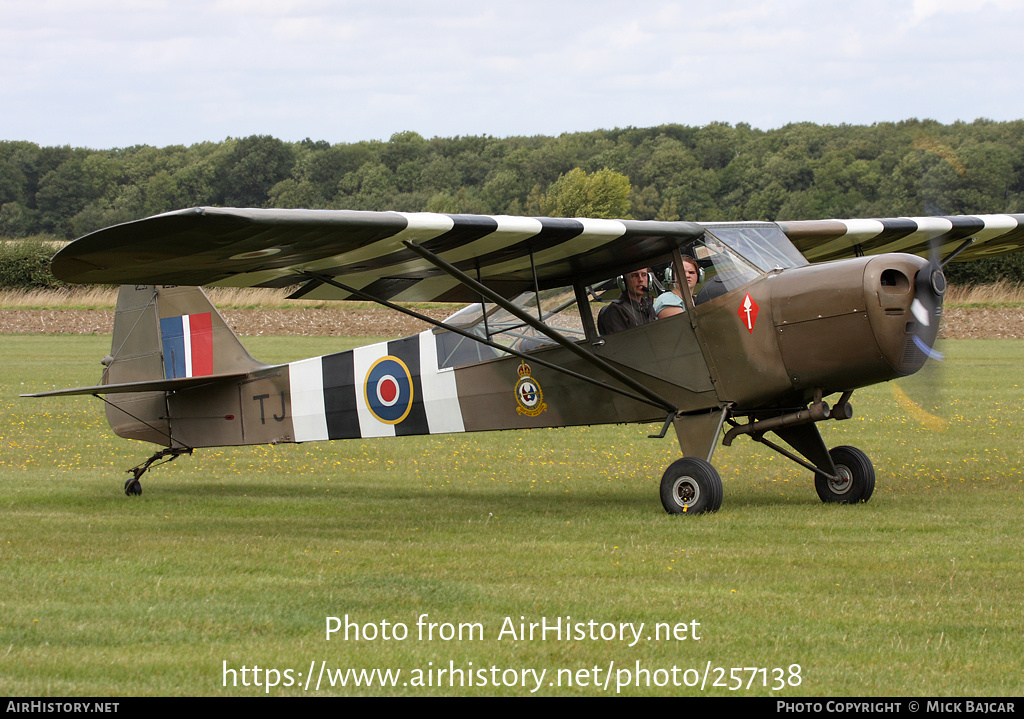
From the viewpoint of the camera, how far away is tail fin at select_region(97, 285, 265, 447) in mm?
11164

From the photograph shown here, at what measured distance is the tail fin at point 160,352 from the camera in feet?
36.6

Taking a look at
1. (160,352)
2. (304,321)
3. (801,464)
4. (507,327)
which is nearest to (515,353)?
(507,327)

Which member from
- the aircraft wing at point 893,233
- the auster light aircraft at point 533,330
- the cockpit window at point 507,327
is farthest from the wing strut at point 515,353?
the aircraft wing at point 893,233

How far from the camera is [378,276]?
9.34 meters

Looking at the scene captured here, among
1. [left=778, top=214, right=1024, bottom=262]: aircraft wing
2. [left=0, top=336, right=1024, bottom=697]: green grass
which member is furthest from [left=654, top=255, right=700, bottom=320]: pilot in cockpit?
[left=0, top=336, right=1024, bottom=697]: green grass

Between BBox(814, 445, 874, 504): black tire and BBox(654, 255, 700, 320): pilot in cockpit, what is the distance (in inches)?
78.2

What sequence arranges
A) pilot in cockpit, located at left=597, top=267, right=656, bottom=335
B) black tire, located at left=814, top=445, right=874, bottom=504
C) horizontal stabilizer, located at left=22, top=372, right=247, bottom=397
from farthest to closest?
horizontal stabilizer, located at left=22, top=372, right=247, bottom=397 < pilot in cockpit, located at left=597, top=267, right=656, bottom=335 < black tire, located at left=814, top=445, right=874, bottom=504

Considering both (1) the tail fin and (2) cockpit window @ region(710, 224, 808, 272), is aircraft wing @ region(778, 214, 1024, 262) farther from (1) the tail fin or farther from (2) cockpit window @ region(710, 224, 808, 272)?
(1) the tail fin

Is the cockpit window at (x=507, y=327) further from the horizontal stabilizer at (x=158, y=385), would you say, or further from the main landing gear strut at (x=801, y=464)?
the horizontal stabilizer at (x=158, y=385)

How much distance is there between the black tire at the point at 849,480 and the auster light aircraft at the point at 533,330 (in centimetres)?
2

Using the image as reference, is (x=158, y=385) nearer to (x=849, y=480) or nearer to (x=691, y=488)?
(x=691, y=488)

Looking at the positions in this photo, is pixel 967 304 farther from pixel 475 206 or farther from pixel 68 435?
pixel 475 206

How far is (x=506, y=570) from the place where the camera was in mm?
6684

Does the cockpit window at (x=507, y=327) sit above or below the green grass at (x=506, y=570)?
above
